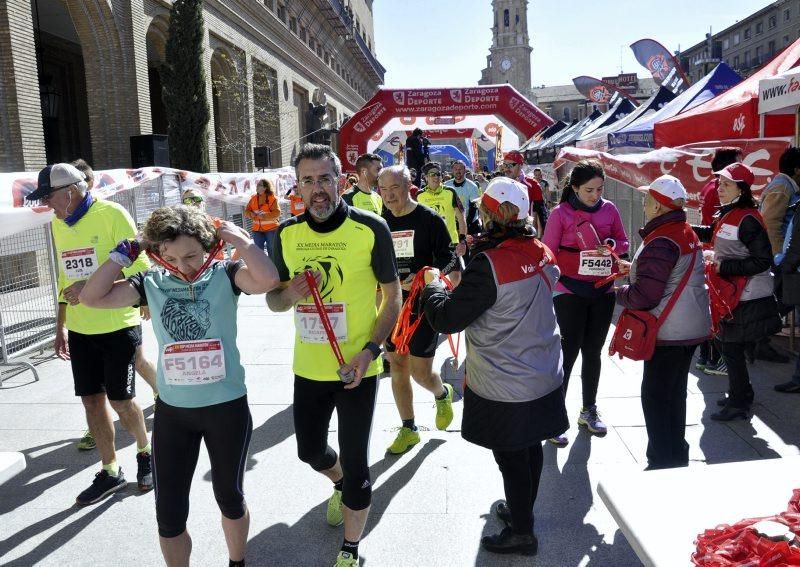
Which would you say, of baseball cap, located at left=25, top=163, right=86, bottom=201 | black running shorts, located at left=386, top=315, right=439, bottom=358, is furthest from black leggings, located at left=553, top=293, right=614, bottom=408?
baseball cap, located at left=25, top=163, right=86, bottom=201

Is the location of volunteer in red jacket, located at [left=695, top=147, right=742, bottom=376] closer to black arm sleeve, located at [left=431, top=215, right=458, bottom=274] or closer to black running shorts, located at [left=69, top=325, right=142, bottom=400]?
black arm sleeve, located at [left=431, top=215, right=458, bottom=274]

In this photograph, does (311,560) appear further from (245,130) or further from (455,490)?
(245,130)

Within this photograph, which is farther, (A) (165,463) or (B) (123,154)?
(B) (123,154)

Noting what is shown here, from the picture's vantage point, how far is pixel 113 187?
8984mm

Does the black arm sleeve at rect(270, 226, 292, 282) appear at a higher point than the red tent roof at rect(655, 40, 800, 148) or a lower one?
lower

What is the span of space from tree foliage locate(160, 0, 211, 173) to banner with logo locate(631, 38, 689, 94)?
44.6ft

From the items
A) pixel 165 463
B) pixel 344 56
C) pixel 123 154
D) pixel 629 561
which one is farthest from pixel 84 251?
pixel 344 56

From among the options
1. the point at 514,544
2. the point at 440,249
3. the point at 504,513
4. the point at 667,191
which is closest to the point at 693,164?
the point at 440,249

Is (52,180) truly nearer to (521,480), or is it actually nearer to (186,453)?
(186,453)

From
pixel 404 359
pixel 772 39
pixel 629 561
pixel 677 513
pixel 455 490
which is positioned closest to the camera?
pixel 677 513

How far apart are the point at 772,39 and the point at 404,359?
8294 centimetres

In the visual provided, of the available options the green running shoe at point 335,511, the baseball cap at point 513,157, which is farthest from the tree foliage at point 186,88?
the green running shoe at point 335,511

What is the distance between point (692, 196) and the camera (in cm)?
823

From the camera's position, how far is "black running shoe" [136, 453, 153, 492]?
397cm
